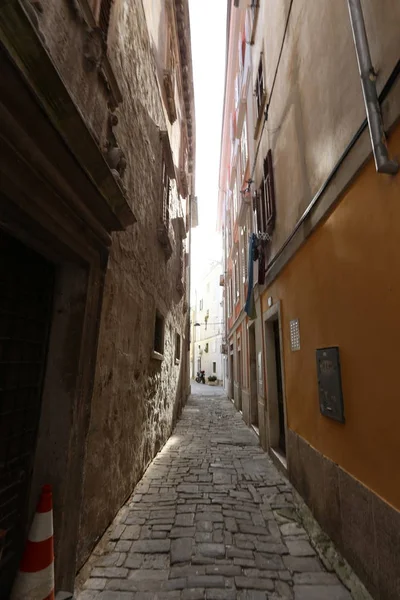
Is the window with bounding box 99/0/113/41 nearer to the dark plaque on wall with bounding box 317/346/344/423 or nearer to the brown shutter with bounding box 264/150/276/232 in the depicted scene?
the brown shutter with bounding box 264/150/276/232

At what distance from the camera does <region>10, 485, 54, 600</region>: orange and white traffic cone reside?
1.82 meters

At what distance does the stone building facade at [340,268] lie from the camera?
2.11 metres

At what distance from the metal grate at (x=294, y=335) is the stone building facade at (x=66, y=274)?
2194 millimetres

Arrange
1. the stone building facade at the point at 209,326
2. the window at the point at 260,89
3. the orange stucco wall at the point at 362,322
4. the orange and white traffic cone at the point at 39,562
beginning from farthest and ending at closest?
the stone building facade at the point at 209,326, the window at the point at 260,89, the orange stucco wall at the point at 362,322, the orange and white traffic cone at the point at 39,562

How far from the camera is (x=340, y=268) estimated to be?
2.85 m

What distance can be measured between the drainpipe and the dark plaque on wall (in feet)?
5.34

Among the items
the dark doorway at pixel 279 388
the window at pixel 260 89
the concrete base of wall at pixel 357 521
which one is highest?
the window at pixel 260 89

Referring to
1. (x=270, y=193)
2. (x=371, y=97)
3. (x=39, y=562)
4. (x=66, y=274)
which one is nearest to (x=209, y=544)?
(x=39, y=562)

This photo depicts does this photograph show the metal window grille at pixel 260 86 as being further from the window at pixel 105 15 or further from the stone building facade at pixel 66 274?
the window at pixel 105 15

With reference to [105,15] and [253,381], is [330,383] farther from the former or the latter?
[253,381]

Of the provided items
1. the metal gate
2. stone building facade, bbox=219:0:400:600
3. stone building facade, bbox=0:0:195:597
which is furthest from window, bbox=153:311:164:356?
the metal gate

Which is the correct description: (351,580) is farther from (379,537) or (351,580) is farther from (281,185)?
(281,185)

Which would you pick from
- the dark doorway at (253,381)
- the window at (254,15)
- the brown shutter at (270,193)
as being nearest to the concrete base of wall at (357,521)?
the brown shutter at (270,193)

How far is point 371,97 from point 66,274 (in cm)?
271
